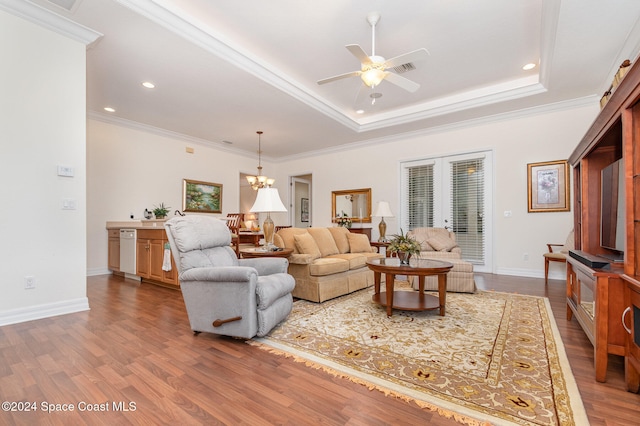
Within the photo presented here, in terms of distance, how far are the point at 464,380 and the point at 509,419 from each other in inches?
14.3

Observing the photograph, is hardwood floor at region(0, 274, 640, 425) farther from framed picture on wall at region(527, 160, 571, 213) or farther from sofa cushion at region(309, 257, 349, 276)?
framed picture on wall at region(527, 160, 571, 213)

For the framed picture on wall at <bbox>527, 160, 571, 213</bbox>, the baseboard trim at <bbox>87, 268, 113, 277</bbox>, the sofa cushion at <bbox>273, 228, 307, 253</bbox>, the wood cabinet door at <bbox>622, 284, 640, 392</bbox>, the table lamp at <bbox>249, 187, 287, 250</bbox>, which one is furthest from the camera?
the baseboard trim at <bbox>87, 268, 113, 277</bbox>

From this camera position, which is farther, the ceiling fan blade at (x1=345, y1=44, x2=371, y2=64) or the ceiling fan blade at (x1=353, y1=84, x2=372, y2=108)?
the ceiling fan blade at (x1=353, y1=84, x2=372, y2=108)

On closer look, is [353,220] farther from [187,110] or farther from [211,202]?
[187,110]

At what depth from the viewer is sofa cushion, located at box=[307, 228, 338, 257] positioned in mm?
4129

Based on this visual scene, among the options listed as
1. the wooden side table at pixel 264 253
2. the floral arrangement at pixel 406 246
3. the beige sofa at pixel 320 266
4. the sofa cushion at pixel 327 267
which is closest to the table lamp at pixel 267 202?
the wooden side table at pixel 264 253

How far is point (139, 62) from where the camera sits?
3748mm

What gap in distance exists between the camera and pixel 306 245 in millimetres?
3672

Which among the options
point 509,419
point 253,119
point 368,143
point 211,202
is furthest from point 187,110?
point 509,419

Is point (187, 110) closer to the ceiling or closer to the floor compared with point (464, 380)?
closer to the ceiling

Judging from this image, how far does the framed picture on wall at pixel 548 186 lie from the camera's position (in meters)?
4.90

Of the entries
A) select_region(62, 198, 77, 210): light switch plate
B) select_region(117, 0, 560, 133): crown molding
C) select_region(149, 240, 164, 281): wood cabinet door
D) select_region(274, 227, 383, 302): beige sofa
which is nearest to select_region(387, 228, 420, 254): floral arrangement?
select_region(274, 227, 383, 302): beige sofa

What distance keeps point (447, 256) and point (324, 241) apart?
6.31 ft

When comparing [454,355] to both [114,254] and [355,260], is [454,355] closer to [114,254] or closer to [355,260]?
[355,260]
